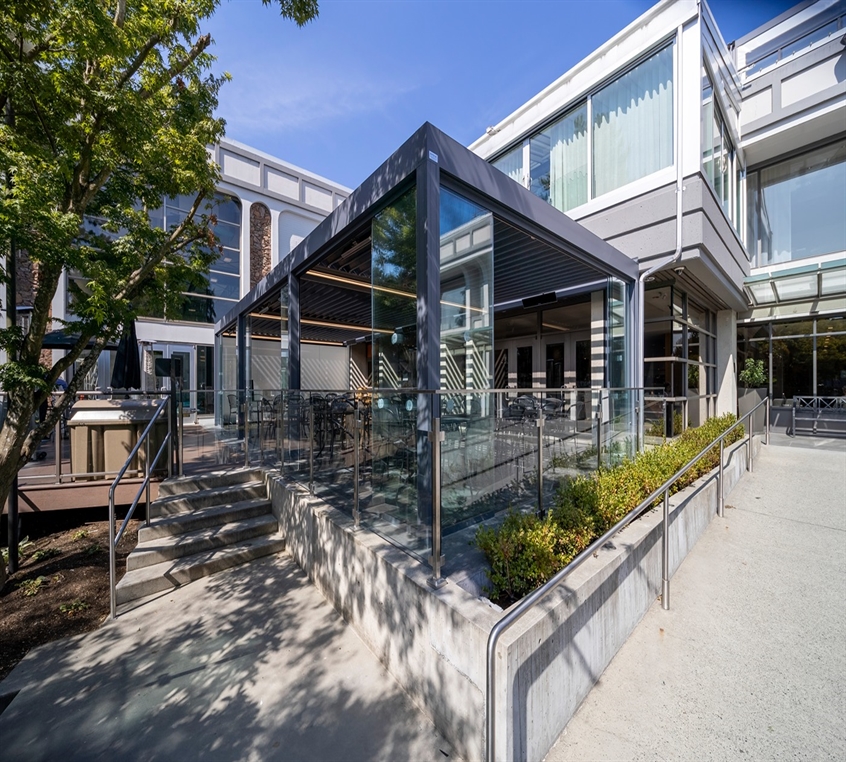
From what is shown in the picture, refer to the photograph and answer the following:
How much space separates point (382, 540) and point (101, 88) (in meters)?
5.08

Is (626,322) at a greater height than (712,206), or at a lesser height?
lesser

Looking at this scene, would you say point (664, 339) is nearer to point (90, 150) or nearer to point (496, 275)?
point (496, 275)

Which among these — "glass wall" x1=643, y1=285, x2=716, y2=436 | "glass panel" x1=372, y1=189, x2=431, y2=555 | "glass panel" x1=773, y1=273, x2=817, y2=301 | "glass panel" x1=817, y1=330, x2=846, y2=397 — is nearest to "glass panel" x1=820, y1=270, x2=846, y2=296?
"glass panel" x1=773, y1=273, x2=817, y2=301

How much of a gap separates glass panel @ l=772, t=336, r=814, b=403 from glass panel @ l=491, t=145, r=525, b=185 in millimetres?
10201

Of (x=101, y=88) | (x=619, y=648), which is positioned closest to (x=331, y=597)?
(x=619, y=648)

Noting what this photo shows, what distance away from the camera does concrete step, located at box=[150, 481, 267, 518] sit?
4.90m

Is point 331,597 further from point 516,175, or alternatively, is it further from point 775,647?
point 516,175

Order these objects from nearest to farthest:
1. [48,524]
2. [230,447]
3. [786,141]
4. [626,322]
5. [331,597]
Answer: [331,597]
[48,524]
[230,447]
[626,322]
[786,141]

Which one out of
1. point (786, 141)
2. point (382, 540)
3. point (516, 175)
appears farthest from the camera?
point (786, 141)

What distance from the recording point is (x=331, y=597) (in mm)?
3783

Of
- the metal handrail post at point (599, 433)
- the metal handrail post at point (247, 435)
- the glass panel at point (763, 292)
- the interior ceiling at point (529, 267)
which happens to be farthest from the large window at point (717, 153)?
the metal handrail post at point (247, 435)

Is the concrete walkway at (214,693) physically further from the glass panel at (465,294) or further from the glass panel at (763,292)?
the glass panel at (763,292)

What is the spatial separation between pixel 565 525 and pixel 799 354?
13.9 metres

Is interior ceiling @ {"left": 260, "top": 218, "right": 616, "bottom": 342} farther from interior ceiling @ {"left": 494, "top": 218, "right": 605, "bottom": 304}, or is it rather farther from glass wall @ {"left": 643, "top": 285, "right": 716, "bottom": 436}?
glass wall @ {"left": 643, "top": 285, "right": 716, "bottom": 436}
